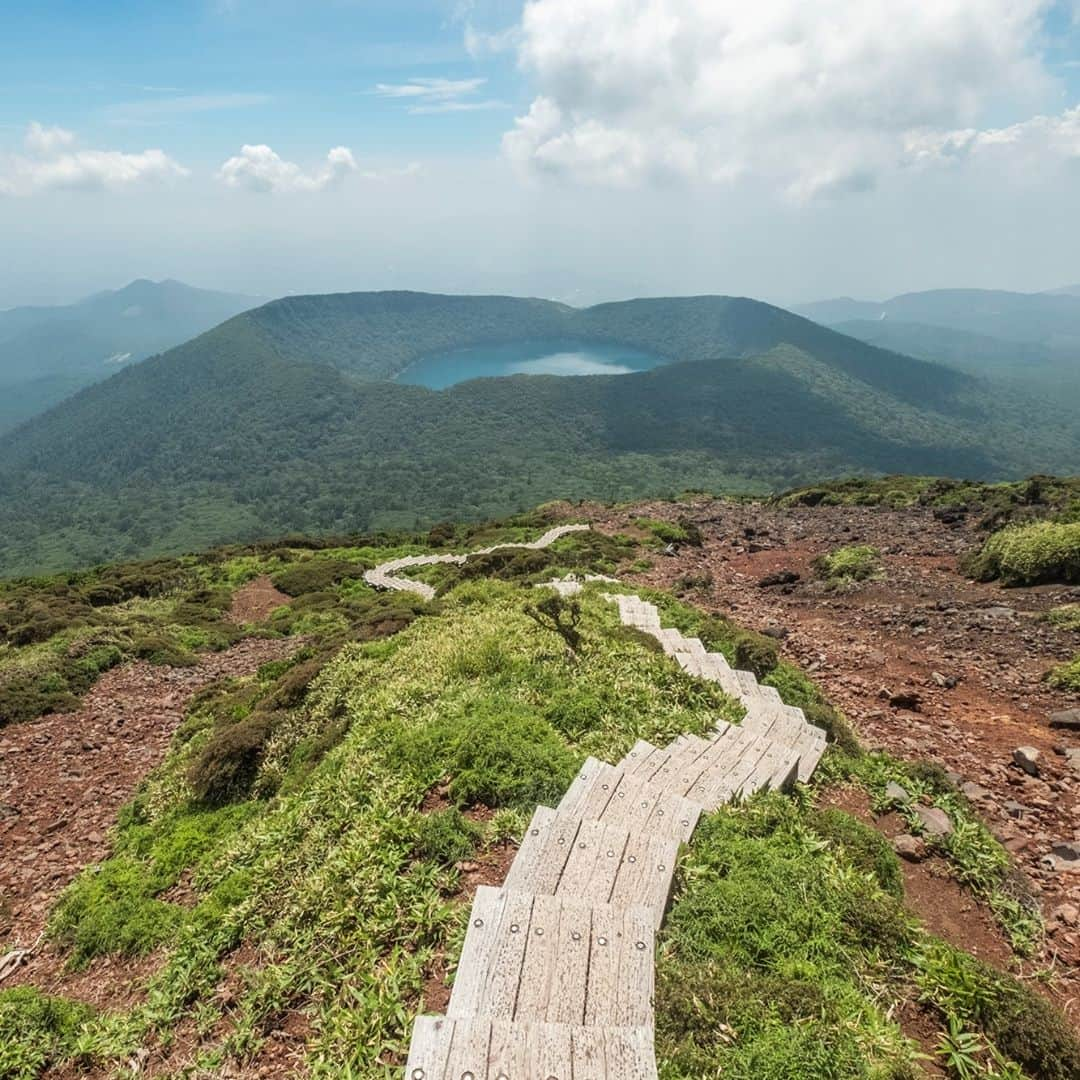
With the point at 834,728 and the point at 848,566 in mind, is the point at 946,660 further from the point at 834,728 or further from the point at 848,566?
the point at 848,566

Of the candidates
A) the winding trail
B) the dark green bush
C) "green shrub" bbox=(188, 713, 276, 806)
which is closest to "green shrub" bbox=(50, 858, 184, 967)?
"green shrub" bbox=(188, 713, 276, 806)

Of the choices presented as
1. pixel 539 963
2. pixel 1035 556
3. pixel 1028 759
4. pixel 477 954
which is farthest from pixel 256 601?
pixel 1035 556

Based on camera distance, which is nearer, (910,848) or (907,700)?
(910,848)

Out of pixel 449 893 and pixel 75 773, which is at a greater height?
pixel 449 893

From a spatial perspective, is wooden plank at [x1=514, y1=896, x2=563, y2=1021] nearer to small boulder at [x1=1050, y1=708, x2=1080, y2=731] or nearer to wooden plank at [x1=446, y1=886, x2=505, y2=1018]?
wooden plank at [x1=446, y1=886, x2=505, y2=1018]

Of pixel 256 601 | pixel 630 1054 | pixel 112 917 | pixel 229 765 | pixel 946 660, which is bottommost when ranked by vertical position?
pixel 256 601
